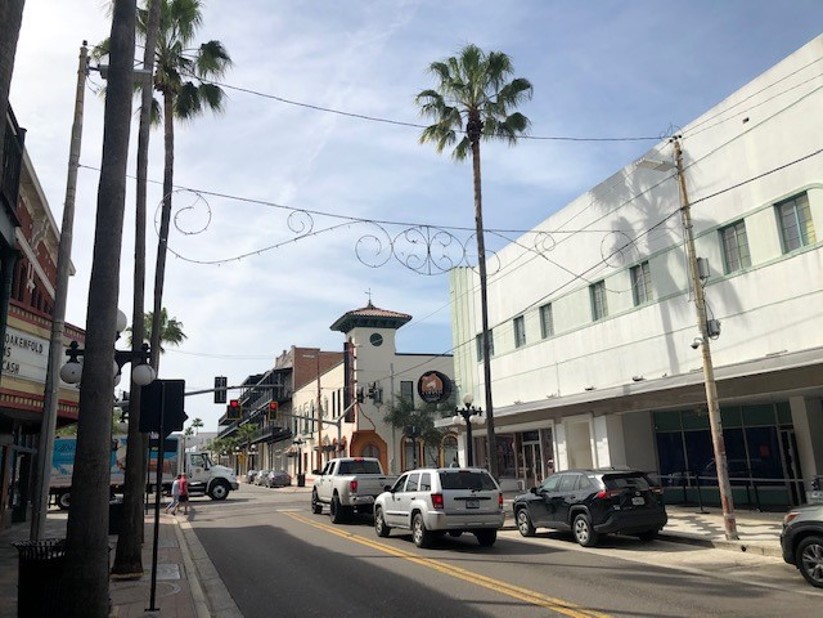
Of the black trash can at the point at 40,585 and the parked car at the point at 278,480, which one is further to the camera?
the parked car at the point at 278,480

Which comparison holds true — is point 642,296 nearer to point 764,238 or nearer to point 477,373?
point 764,238

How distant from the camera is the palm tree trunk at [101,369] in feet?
23.6

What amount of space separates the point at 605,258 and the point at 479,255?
13.4 ft

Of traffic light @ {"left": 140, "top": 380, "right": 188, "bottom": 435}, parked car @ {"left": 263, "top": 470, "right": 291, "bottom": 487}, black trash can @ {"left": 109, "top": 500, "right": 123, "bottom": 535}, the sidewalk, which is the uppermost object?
traffic light @ {"left": 140, "top": 380, "right": 188, "bottom": 435}

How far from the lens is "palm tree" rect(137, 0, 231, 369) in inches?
576

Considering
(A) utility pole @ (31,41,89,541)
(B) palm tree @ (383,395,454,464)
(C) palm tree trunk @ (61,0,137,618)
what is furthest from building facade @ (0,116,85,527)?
(B) palm tree @ (383,395,454,464)

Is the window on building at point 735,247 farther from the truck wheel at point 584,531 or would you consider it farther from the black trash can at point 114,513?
the black trash can at point 114,513

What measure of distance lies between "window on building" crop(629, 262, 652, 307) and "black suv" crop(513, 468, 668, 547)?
728 centimetres

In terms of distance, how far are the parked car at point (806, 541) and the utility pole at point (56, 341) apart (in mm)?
11643

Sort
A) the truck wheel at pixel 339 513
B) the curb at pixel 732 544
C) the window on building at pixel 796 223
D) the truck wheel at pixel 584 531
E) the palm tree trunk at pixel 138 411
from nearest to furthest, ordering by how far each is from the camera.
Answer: the palm tree trunk at pixel 138 411, the curb at pixel 732 544, the truck wheel at pixel 584 531, the window on building at pixel 796 223, the truck wheel at pixel 339 513

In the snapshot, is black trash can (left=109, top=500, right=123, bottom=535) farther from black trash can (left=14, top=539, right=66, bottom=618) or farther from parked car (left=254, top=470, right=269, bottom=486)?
parked car (left=254, top=470, right=269, bottom=486)

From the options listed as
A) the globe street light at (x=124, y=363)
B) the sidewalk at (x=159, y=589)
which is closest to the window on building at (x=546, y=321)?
the sidewalk at (x=159, y=589)

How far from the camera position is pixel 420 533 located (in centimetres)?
1492

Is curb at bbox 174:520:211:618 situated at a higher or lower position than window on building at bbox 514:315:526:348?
lower
